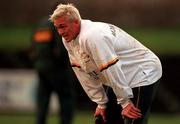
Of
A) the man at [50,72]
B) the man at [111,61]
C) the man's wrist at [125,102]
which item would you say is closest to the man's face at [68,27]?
the man at [111,61]

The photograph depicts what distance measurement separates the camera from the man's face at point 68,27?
6.73m

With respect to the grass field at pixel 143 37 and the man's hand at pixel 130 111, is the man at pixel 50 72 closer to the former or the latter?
the man's hand at pixel 130 111

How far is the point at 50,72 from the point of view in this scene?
10.2m

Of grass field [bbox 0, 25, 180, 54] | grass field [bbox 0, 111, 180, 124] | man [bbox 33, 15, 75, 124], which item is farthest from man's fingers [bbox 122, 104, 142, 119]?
grass field [bbox 0, 25, 180, 54]

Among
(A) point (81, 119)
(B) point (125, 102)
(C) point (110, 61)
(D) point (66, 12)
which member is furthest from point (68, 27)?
(A) point (81, 119)

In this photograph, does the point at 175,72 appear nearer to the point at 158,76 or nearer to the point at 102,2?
the point at 158,76

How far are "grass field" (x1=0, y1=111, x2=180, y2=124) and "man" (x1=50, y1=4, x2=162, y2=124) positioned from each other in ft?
14.5

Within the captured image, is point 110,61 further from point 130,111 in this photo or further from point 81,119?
point 81,119

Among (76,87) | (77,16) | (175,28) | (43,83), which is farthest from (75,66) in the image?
(175,28)

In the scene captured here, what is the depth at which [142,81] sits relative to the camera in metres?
7.01

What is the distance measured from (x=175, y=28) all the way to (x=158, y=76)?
1235 centimetres

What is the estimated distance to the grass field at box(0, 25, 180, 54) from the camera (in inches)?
578

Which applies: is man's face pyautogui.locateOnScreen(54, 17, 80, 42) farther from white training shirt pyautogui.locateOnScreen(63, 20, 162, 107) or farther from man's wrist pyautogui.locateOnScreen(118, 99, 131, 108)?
man's wrist pyautogui.locateOnScreen(118, 99, 131, 108)

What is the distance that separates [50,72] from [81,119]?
195 centimetres
